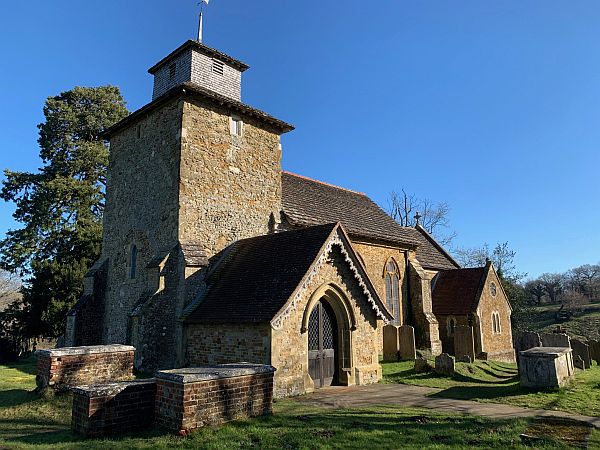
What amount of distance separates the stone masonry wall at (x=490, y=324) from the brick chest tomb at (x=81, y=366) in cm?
1948

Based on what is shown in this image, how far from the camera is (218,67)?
19.4 m

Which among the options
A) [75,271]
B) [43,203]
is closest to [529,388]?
[75,271]

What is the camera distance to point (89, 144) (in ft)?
102

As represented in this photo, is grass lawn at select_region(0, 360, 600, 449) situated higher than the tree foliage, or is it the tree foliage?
the tree foliage

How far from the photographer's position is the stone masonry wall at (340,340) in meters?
12.2

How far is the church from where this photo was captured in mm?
13312

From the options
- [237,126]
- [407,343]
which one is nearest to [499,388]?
[407,343]

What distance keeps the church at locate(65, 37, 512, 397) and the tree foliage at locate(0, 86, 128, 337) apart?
748cm

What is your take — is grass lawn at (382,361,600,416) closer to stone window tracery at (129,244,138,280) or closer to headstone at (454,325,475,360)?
headstone at (454,325,475,360)

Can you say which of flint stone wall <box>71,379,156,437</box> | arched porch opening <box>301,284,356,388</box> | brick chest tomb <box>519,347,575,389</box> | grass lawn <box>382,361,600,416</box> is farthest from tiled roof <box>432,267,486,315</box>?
flint stone wall <box>71,379,156,437</box>

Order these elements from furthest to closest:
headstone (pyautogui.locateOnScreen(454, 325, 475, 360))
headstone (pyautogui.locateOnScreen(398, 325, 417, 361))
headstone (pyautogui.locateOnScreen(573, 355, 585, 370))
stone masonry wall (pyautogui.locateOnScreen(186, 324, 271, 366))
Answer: headstone (pyautogui.locateOnScreen(398, 325, 417, 361)) < headstone (pyautogui.locateOnScreen(454, 325, 475, 360)) < headstone (pyautogui.locateOnScreen(573, 355, 585, 370)) < stone masonry wall (pyautogui.locateOnScreen(186, 324, 271, 366))

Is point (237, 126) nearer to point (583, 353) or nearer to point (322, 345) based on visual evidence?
point (322, 345)

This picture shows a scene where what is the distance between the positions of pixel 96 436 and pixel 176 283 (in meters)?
8.43

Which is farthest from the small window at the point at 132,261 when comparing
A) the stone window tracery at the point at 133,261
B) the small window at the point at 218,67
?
the small window at the point at 218,67
